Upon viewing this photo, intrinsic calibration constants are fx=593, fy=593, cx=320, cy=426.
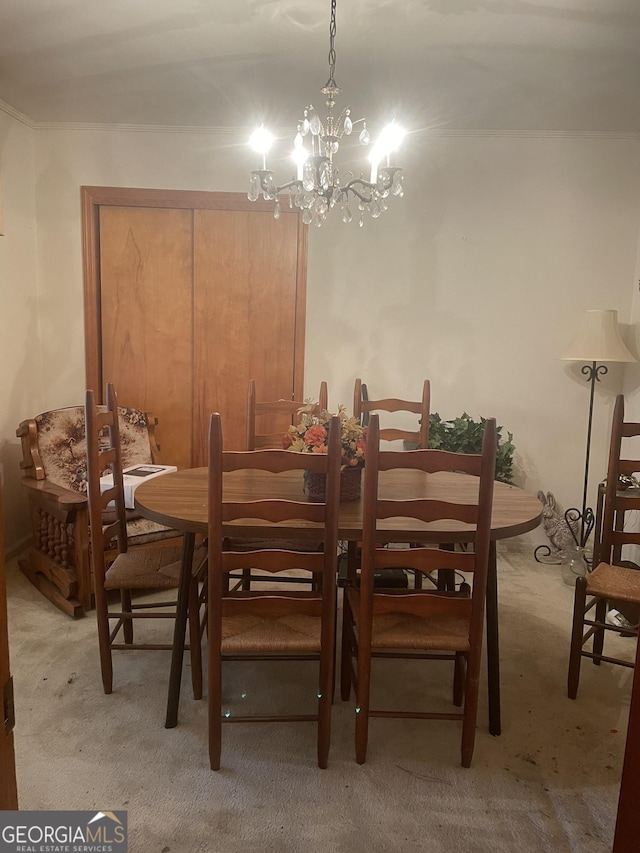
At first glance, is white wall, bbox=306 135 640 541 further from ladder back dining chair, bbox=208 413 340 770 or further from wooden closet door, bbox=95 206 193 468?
ladder back dining chair, bbox=208 413 340 770

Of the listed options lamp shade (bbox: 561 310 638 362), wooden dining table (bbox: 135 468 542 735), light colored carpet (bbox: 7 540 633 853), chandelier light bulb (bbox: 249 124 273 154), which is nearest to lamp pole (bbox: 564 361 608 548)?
lamp shade (bbox: 561 310 638 362)

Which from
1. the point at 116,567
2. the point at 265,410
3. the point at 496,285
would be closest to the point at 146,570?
the point at 116,567

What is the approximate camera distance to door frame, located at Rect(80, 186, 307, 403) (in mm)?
3676

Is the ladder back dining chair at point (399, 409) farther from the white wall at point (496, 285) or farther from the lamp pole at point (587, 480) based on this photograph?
the lamp pole at point (587, 480)

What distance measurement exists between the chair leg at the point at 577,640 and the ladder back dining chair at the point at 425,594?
0.55 m

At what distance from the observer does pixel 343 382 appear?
3.86m

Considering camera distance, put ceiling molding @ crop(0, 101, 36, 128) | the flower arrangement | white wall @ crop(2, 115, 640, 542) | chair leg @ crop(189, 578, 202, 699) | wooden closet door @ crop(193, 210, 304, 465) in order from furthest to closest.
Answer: wooden closet door @ crop(193, 210, 304, 465) < white wall @ crop(2, 115, 640, 542) < ceiling molding @ crop(0, 101, 36, 128) < chair leg @ crop(189, 578, 202, 699) < the flower arrangement

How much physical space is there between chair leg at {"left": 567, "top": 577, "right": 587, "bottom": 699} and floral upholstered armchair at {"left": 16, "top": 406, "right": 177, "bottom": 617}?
6.39 feet

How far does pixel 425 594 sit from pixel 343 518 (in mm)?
350

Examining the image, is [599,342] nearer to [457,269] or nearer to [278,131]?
[457,269]

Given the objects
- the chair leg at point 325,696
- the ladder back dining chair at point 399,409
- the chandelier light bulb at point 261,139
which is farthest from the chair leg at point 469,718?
the chandelier light bulb at point 261,139

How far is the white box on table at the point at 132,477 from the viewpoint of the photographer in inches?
118

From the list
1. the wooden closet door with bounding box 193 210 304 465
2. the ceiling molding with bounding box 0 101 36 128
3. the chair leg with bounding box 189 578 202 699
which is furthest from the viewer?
the wooden closet door with bounding box 193 210 304 465

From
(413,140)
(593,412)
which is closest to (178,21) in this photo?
(413,140)
